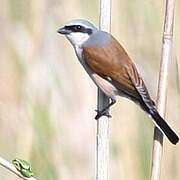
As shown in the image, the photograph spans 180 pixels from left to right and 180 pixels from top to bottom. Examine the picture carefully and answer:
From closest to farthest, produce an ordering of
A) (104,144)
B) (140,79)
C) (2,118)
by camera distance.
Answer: (104,144) < (140,79) < (2,118)

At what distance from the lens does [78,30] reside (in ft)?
7.24

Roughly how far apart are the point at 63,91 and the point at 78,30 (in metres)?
0.28

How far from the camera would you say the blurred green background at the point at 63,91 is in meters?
2.29

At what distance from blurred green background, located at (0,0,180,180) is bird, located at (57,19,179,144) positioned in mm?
125

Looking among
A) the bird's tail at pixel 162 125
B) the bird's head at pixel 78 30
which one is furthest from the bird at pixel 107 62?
the bird's tail at pixel 162 125

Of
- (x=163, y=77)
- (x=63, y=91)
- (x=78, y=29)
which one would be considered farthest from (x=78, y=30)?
(x=163, y=77)

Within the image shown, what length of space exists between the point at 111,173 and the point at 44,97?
362mm

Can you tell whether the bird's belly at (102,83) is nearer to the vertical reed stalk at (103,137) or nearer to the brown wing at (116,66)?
the brown wing at (116,66)

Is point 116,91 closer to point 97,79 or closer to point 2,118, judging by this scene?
point 97,79

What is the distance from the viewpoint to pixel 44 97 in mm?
2365

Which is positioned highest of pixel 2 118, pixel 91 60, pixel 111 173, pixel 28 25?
pixel 28 25

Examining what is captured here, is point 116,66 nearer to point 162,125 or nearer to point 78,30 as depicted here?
point 78,30

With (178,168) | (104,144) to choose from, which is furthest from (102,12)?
(178,168)

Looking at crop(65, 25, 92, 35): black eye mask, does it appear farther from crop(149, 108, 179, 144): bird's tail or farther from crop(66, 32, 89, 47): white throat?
crop(149, 108, 179, 144): bird's tail
